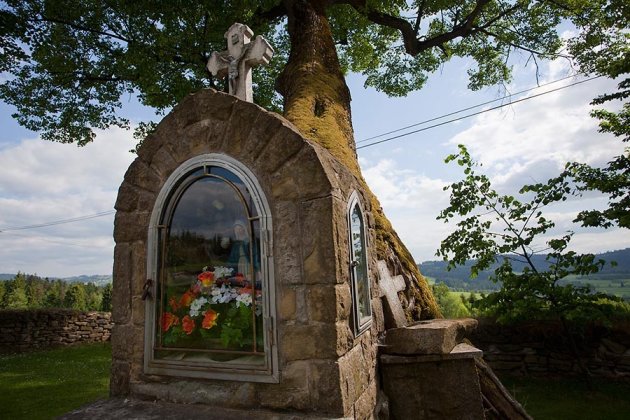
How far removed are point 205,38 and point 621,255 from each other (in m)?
125

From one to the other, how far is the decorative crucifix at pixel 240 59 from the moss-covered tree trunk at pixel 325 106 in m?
1.47

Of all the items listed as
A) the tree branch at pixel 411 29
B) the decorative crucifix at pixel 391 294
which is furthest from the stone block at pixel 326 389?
the tree branch at pixel 411 29

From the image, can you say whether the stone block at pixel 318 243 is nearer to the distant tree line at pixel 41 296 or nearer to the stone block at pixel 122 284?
the stone block at pixel 122 284

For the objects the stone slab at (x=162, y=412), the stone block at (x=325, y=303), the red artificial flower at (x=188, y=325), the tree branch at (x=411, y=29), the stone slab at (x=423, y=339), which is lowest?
the stone slab at (x=162, y=412)

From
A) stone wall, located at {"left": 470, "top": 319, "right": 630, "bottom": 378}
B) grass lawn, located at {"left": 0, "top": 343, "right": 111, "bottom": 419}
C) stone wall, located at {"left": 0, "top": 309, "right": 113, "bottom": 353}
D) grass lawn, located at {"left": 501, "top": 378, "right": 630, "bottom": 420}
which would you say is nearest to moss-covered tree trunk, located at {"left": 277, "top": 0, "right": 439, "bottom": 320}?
grass lawn, located at {"left": 501, "top": 378, "right": 630, "bottom": 420}

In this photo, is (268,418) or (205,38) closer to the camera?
(268,418)

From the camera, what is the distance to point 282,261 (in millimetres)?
Result: 2369

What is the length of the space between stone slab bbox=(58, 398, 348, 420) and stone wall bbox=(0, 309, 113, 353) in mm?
11201

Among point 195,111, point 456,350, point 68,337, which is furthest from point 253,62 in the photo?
point 68,337

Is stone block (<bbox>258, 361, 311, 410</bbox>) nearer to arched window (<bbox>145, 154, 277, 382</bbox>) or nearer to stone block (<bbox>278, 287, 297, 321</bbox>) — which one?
arched window (<bbox>145, 154, 277, 382</bbox>)

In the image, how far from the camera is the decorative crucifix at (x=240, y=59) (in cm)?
327

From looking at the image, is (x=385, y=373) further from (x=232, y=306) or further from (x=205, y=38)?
(x=205, y=38)

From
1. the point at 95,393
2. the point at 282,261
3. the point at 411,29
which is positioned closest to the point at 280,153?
the point at 282,261

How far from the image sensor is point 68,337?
13.1m
